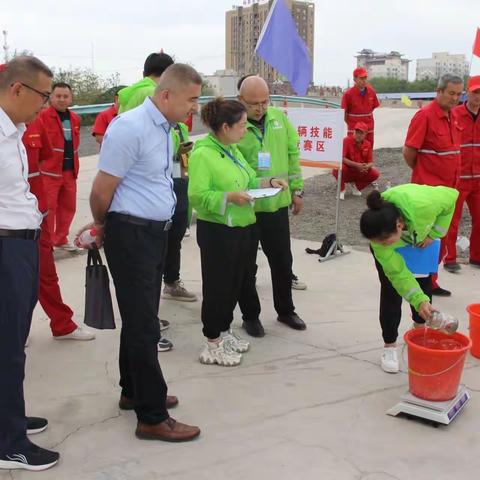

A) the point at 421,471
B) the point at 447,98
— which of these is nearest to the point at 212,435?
the point at 421,471

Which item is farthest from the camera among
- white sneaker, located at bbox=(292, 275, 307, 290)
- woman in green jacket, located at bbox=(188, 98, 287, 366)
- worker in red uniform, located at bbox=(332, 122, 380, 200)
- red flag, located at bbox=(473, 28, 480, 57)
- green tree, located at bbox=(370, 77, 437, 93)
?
green tree, located at bbox=(370, 77, 437, 93)

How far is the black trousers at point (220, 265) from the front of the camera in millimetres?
3531

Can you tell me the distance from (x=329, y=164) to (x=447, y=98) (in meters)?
1.60

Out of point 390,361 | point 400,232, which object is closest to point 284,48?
point 400,232

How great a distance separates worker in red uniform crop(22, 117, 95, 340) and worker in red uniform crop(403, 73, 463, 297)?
286 cm

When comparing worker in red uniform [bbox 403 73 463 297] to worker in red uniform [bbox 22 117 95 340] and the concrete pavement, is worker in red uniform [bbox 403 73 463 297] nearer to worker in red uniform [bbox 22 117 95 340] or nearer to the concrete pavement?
the concrete pavement

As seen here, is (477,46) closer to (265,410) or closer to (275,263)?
(275,263)

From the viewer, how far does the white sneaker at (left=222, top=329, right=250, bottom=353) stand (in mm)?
3859

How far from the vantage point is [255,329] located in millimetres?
4203

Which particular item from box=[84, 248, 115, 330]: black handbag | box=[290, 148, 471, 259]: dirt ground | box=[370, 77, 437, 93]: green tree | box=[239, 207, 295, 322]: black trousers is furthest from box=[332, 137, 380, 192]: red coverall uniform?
box=[370, 77, 437, 93]: green tree

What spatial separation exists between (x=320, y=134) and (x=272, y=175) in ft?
7.15

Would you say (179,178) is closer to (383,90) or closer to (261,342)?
(261,342)

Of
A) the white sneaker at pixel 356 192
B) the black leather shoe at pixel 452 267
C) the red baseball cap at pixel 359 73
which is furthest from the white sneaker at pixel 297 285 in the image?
the red baseball cap at pixel 359 73

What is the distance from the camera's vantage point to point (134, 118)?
257 centimetres
